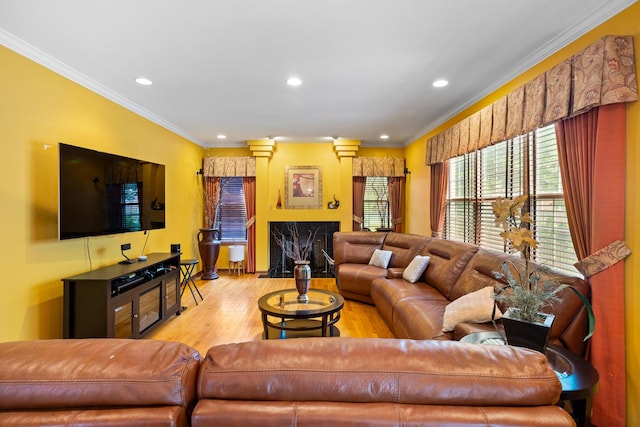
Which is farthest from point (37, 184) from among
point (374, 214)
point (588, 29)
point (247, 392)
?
point (374, 214)

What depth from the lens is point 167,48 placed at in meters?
2.40

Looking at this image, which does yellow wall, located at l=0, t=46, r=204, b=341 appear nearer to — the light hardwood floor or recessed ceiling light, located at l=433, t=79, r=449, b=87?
the light hardwood floor

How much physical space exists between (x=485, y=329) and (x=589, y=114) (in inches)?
61.8

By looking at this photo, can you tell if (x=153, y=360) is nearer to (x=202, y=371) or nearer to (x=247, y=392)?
(x=202, y=371)

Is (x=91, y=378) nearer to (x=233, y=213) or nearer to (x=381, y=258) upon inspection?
(x=381, y=258)

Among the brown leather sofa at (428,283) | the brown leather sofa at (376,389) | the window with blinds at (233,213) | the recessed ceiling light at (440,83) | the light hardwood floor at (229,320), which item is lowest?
the light hardwood floor at (229,320)

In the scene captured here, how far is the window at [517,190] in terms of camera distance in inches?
92.2

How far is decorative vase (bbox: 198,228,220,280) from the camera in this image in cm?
536

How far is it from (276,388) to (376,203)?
215 inches

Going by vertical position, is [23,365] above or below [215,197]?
below

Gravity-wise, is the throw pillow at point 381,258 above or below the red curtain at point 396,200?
below

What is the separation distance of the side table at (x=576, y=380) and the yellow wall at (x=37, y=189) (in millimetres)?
3598

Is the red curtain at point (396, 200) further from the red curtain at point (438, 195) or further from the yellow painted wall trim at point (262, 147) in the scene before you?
the yellow painted wall trim at point (262, 147)

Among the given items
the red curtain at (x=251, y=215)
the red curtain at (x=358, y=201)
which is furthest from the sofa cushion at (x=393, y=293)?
the red curtain at (x=251, y=215)
